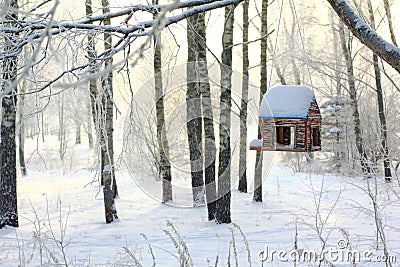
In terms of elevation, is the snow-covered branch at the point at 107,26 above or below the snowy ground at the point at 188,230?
above

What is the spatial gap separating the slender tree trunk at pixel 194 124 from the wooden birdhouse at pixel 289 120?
3.39 meters

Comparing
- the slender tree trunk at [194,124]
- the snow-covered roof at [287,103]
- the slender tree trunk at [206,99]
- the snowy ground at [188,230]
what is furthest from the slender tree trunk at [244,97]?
the snow-covered roof at [287,103]

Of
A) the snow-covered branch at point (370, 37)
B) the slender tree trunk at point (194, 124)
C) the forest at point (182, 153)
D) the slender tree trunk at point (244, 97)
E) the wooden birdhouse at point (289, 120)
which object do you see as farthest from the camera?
the slender tree trunk at point (244, 97)

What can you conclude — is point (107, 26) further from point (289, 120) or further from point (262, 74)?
point (262, 74)

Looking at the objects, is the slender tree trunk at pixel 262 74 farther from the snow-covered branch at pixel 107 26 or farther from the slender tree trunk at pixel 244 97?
the snow-covered branch at pixel 107 26

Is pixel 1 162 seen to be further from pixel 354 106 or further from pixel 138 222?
pixel 354 106

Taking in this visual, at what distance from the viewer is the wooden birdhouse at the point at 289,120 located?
3.58 meters

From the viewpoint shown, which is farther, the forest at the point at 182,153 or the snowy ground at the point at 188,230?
the snowy ground at the point at 188,230

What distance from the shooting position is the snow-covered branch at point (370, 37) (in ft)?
7.36

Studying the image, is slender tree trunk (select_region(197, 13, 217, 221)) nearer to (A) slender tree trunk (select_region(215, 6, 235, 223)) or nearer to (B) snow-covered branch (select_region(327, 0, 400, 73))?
(A) slender tree trunk (select_region(215, 6, 235, 223))

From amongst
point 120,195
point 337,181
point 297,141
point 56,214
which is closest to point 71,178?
point 120,195

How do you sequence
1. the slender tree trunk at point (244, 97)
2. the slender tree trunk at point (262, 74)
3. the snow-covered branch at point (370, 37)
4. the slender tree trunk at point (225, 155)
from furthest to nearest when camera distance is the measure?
the slender tree trunk at point (244, 97) < the slender tree trunk at point (262, 74) < the slender tree trunk at point (225, 155) < the snow-covered branch at point (370, 37)

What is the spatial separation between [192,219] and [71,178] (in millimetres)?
7863

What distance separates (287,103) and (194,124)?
4.35 m
